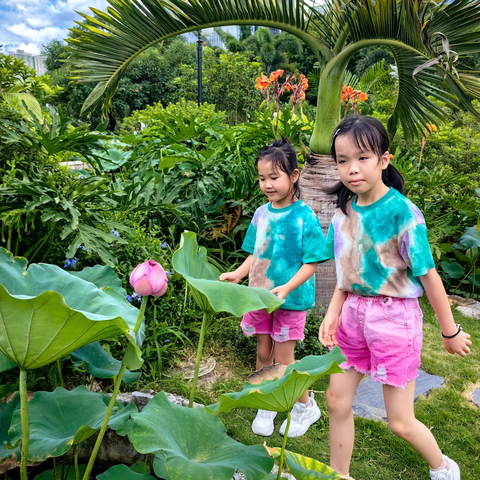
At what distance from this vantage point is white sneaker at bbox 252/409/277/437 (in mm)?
2139

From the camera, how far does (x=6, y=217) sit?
6.42 feet

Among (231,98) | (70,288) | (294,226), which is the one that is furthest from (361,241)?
(231,98)

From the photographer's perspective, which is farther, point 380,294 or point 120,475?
point 380,294

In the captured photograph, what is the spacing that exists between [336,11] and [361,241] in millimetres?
2073

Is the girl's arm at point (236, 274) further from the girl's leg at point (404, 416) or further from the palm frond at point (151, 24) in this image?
the palm frond at point (151, 24)

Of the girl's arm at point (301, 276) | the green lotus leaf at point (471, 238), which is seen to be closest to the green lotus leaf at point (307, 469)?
the girl's arm at point (301, 276)

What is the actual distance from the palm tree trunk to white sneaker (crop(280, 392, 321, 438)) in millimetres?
1107

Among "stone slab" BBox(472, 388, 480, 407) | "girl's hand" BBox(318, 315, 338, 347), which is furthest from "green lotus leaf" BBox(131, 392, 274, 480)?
"stone slab" BBox(472, 388, 480, 407)

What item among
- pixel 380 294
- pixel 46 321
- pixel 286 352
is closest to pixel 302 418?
pixel 286 352

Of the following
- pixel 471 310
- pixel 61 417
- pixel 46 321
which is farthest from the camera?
pixel 471 310

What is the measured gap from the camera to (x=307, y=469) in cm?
102

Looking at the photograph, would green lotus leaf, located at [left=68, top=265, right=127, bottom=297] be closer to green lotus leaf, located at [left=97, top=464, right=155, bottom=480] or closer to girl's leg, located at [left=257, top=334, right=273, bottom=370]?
green lotus leaf, located at [left=97, top=464, right=155, bottom=480]

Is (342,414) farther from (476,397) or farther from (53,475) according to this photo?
(476,397)

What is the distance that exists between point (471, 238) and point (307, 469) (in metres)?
3.82
